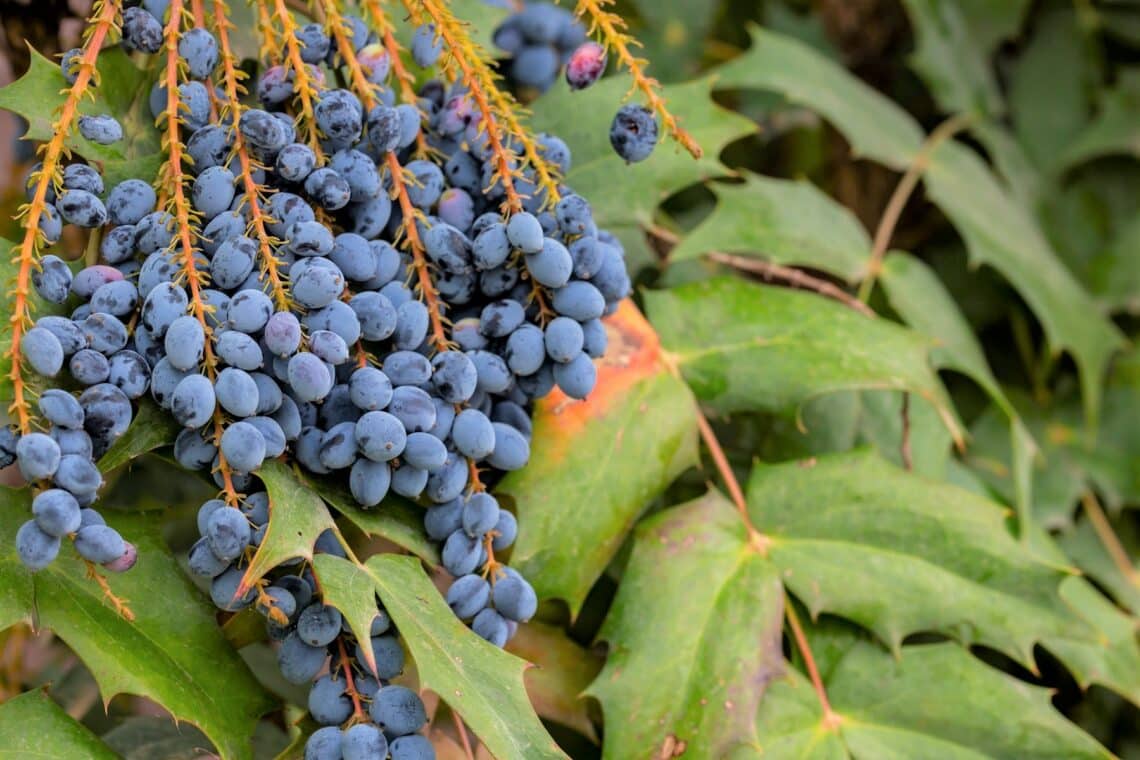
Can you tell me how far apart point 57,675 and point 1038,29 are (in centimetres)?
155

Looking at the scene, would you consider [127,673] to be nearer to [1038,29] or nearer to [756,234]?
[756,234]

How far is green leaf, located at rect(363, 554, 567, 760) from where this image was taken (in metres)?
0.59

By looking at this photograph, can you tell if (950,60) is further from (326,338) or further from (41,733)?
(41,733)

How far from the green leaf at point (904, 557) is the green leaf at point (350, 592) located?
1.17ft

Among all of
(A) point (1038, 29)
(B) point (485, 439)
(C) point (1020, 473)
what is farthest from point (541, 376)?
(A) point (1038, 29)

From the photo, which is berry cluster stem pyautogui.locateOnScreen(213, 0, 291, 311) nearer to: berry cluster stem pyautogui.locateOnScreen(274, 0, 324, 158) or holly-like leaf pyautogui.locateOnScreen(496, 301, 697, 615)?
berry cluster stem pyautogui.locateOnScreen(274, 0, 324, 158)

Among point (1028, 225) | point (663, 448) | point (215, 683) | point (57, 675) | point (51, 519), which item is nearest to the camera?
point (51, 519)

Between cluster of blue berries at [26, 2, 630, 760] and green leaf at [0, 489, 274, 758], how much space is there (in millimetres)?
46

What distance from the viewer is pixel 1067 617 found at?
0.84m

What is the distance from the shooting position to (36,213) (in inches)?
22.6

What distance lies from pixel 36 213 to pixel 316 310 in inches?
6.0

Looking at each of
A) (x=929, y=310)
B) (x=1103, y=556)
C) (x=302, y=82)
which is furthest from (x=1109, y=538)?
(x=302, y=82)

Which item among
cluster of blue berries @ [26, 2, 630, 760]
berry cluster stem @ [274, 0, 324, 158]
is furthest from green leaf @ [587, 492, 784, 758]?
berry cluster stem @ [274, 0, 324, 158]

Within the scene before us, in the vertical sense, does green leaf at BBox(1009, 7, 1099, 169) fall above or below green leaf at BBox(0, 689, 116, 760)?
above
